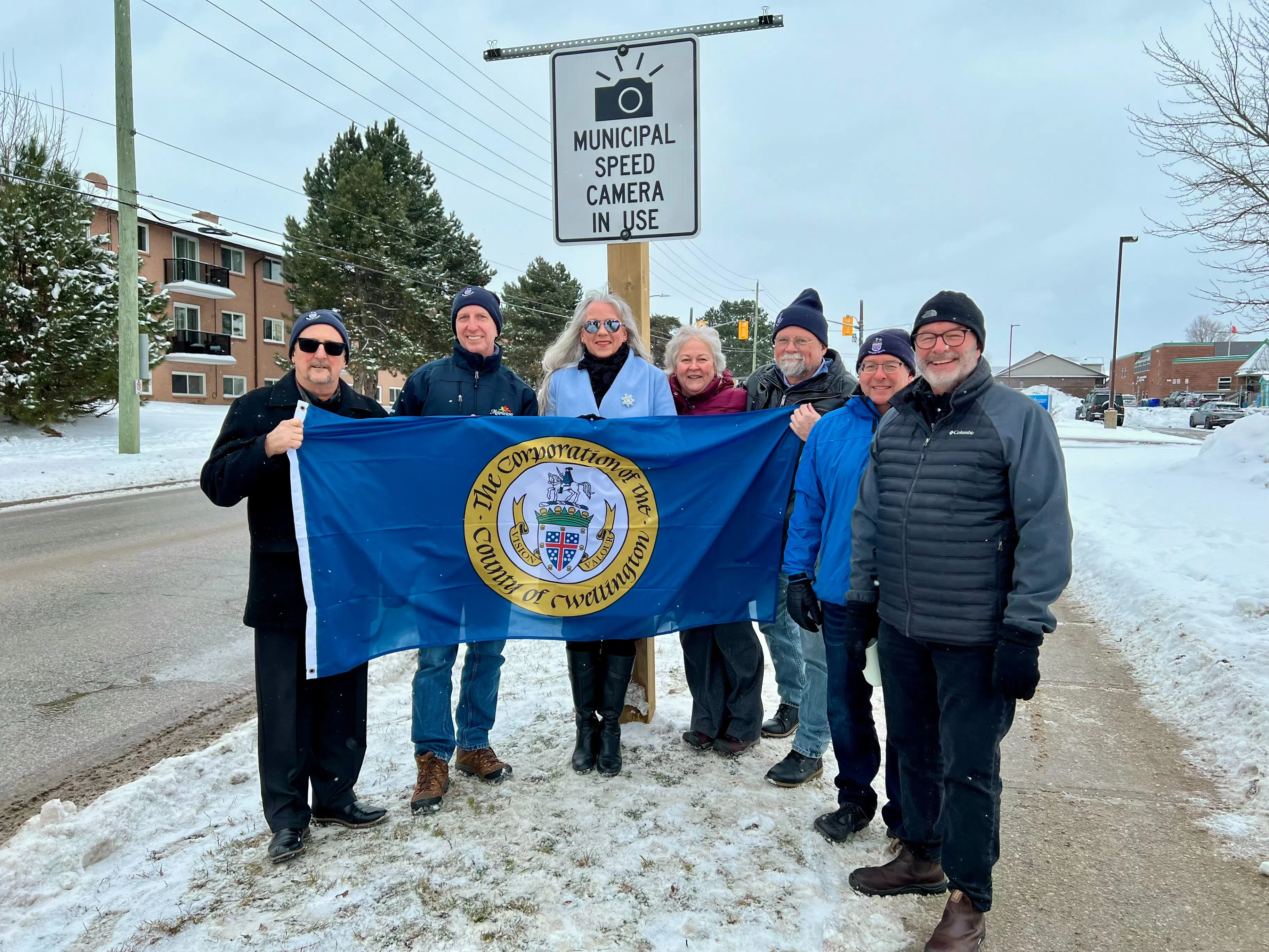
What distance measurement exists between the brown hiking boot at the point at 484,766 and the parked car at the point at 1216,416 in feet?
142

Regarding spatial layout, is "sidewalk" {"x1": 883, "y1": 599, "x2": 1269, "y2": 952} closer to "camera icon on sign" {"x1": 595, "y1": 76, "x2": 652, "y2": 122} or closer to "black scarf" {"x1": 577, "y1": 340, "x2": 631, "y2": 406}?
"black scarf" {"x1": 577, "y1": 340, "x2": 631, "y2": 406}

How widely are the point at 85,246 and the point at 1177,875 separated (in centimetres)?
2641

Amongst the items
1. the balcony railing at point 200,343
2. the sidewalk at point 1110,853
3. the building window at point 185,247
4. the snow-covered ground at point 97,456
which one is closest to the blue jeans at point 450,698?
the sidewalk at point 1110,853

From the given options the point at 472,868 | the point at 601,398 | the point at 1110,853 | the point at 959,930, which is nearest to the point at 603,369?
the point at 601,398

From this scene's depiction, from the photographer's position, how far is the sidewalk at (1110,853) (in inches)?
101

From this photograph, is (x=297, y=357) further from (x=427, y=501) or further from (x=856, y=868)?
(x=856, y=868)

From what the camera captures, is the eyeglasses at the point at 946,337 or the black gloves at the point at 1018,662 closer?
the black gloves at the point at 1018,662

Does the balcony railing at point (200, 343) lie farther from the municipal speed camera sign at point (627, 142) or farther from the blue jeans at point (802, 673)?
the blue jeans at point (802, 673)

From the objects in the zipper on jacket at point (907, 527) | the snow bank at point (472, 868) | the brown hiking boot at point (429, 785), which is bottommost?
the snow bank at point (472, 868)

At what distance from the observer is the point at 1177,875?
287cm

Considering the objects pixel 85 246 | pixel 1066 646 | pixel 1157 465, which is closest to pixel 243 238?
pixel 85 246

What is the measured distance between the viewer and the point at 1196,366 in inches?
3167

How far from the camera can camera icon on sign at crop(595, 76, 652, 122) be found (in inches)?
166

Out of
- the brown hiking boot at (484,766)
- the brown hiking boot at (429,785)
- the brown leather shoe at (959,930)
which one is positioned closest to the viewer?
the brown leather shoe at (959,930)
